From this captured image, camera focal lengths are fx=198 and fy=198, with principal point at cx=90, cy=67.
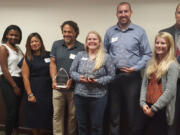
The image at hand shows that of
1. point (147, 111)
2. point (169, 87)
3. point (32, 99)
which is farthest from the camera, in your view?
point (32, 99)

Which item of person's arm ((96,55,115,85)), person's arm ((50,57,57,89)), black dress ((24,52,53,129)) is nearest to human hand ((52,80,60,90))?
person's arm ((50,57,57,89))

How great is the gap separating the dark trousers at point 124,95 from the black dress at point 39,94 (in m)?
0.87

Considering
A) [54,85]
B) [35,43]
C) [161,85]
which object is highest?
[35,43]

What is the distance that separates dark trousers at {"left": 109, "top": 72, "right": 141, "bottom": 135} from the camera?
244 centimetres

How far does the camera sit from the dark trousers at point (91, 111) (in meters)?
2.25

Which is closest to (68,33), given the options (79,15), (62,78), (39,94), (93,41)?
(93,41)

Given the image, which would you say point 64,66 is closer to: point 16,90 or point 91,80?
point 91,80

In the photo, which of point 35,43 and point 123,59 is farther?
point 35,43

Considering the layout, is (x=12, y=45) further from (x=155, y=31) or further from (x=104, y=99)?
(x=155, y=31)

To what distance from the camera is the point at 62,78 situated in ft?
8.25

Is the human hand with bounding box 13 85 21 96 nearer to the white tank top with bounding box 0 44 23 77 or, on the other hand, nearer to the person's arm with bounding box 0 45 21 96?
the person's arm with bounding box 0 45 21 96

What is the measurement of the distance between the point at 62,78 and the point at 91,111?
0.56 m

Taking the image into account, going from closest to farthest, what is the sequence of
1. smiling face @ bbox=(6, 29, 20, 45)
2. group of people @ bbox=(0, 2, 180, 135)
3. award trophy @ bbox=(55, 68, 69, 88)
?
group of people @ bbox=(0, 2, 180, 135) < award trophy @ bbox=(55, 68, 69, 88) < smiling face @ bbox=(6, 29, 20, 45)

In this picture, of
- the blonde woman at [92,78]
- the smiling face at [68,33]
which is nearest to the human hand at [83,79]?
the blonde woman at [92,78]
